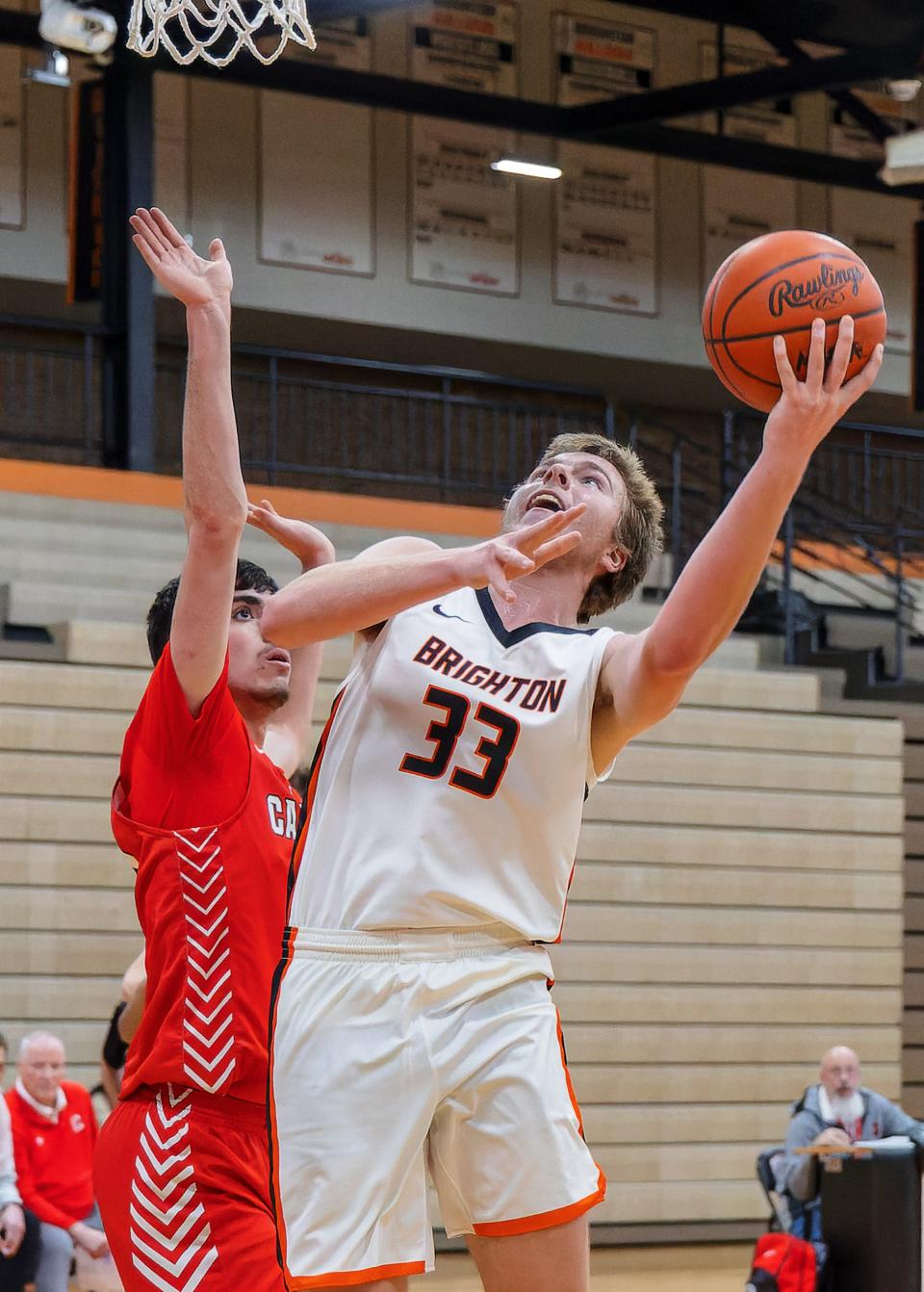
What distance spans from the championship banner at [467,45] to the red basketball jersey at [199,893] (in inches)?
437

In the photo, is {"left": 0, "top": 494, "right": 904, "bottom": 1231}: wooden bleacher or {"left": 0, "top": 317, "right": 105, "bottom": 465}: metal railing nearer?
{"left": 0, "top": 494, "right": 904, "bottom": 1231}: wooden bleacher

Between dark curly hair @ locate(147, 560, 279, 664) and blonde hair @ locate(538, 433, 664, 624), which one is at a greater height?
blonde hair @ locate(538, 433, 664, 624)

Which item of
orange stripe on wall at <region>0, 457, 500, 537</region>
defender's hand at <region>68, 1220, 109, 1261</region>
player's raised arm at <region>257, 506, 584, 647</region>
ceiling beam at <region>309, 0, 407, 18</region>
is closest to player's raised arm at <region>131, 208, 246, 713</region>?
player's raised arm at <region>257, 506, 584, 647</region>

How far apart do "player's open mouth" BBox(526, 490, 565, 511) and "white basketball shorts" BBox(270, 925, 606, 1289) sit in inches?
27.9

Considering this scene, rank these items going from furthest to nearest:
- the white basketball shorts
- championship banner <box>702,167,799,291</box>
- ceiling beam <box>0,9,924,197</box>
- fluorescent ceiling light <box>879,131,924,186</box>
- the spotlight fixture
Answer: championship banner <box>702,167,799,291</box> < ceiling beam <box>0,9,924,197</box> < fluorescent ceiling light <box>879,131,924,186</box> < the spotlight fixture < the white basketball shorts

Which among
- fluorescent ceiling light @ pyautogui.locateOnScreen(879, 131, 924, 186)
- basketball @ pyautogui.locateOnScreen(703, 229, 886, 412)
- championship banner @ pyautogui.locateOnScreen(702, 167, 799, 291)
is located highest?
championship banner @ pyautogui.locateOnScreen(702, 167, 799, 291)

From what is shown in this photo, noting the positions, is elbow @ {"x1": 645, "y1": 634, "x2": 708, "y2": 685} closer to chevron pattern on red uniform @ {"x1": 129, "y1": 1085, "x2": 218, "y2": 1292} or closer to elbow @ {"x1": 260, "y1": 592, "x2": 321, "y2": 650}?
elbow @ {"x1": 260, "y1": 592, "x2": 321, "y2": 650}

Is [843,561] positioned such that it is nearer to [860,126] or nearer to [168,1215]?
[860,126]

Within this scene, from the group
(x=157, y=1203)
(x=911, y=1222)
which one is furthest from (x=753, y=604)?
(x=157, y=1203)

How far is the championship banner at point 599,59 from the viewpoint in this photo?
13992 mm

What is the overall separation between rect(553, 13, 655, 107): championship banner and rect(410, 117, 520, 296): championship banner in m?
0.68

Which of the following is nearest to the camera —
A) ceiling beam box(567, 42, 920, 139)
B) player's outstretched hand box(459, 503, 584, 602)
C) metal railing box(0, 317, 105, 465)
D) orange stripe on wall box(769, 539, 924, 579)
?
player's outstretched hand box(459, 503, 584, 602)

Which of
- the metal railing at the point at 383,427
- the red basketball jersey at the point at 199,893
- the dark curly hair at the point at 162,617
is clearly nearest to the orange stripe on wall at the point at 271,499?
the metal railing at the point at 383,427

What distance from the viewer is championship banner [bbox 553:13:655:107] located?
45.9 feet
